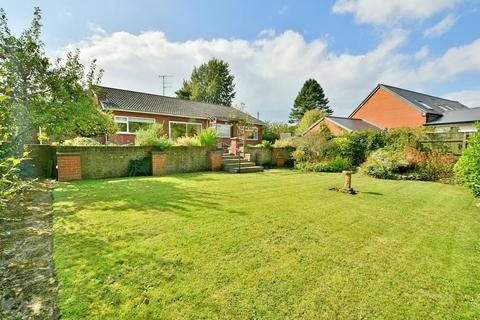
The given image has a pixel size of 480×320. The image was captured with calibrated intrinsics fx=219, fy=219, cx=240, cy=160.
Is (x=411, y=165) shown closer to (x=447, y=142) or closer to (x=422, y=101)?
(x=447, y=142)

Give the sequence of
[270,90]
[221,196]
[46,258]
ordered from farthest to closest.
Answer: [270,90] < [221,196] < [46,258]

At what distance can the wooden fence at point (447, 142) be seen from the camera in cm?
1002

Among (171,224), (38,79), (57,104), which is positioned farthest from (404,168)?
(38,79)

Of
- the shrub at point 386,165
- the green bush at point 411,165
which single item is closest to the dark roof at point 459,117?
the green bush at point 411,165

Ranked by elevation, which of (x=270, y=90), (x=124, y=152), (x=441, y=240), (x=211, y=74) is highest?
(x=211, y=74)

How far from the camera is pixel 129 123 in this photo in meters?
15.4

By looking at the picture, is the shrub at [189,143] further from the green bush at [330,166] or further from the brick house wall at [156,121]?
the brick house wall at [156,121]

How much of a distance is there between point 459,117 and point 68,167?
27.9 meters

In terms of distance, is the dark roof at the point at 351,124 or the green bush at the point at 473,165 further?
the dark roof at the point at 351,124

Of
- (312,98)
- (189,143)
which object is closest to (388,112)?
(189,143)

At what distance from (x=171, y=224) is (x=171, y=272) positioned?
1382 mm

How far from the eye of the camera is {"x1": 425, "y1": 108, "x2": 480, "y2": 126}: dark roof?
58.9ft

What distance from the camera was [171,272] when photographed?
7.52ft

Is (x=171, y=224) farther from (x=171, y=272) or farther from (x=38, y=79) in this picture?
(x=38, y=79)
